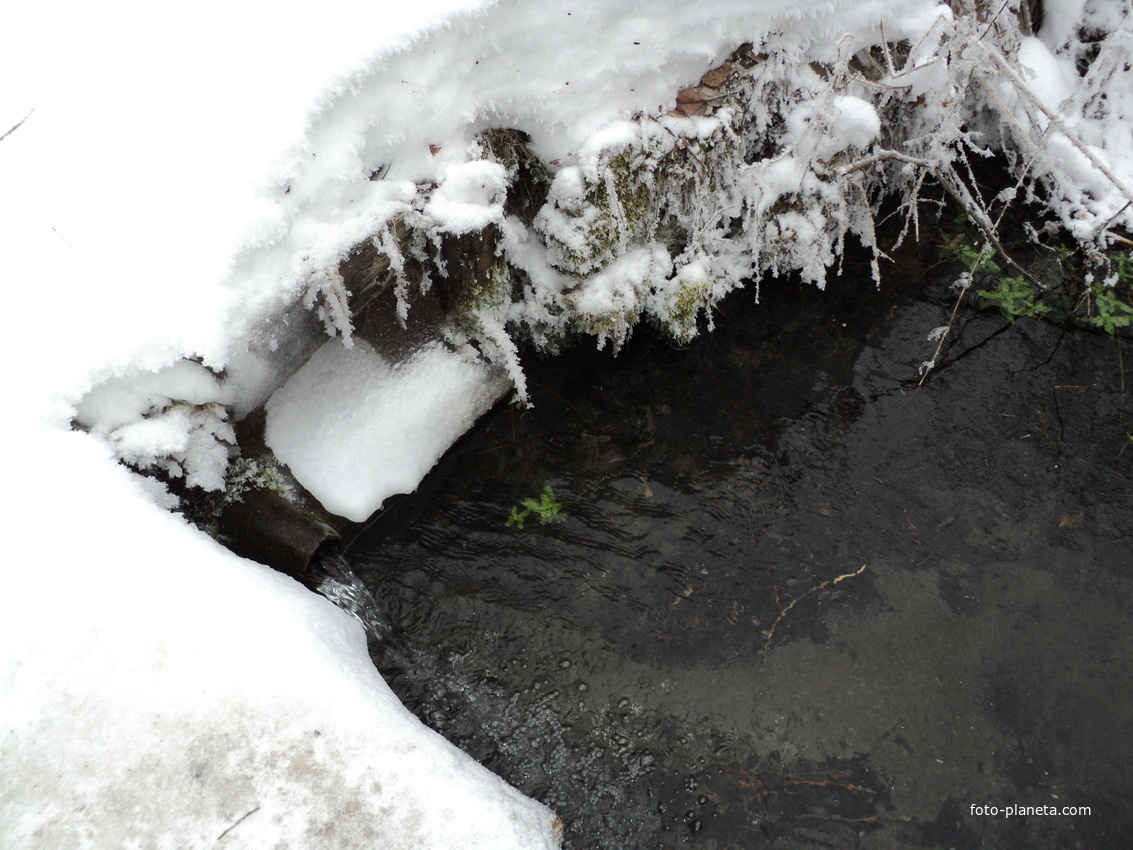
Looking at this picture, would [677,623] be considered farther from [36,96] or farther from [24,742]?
[36,96]

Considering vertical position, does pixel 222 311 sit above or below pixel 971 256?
above

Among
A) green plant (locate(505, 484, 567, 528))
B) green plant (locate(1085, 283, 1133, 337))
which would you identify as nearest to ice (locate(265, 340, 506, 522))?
green plant (locate(505, 484, 567, 528))

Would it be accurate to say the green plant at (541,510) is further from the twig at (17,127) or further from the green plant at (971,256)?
the green plant at (971,256)

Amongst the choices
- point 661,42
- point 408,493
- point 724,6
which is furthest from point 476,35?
point 408,493

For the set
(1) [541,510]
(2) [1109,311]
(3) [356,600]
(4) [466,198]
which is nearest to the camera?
(3) [356,600]

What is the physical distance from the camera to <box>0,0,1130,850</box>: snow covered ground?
5.57 ft

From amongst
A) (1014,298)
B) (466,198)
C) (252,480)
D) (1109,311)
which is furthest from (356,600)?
(1109,311)

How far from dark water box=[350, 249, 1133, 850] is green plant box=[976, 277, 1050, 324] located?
4.1 inches

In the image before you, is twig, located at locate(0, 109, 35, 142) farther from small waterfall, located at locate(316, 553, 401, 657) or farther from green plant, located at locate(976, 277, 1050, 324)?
green plant, located at locate(976, 277, 1050, 324)

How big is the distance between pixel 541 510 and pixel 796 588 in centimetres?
115

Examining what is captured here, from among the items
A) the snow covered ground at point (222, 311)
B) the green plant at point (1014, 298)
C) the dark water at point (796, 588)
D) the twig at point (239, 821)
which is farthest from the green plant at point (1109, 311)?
the twig at point (239, 821)

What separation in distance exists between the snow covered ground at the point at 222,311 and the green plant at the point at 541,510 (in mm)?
472

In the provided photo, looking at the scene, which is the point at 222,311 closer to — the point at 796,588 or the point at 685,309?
the point at 685,309

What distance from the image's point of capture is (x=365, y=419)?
2.95 meters
